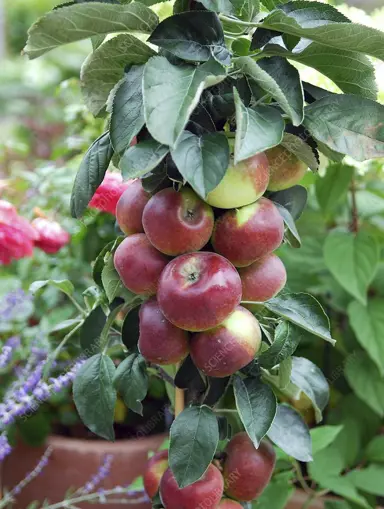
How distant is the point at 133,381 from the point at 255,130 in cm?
26

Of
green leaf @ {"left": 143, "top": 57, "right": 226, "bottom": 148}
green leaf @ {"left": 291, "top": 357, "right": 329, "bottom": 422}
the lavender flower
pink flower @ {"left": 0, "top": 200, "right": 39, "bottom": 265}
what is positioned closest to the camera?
green leaf @ {"left": 143, "top": 57, "right": 226, "bottom": 148}

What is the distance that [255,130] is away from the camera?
16.6 inches

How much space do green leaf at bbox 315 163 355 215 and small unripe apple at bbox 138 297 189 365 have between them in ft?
2.02

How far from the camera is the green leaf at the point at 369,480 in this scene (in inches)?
35.6

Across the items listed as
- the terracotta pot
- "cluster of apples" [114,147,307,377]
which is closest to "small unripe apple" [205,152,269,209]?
"cluster of apples" [114,147,307,377]

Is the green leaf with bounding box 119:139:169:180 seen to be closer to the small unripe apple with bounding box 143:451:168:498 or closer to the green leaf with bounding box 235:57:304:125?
the green leaf with bounding box 235:57:304:125

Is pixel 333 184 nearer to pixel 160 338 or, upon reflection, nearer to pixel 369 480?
pixel 369 480

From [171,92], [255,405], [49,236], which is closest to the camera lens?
[171,92]

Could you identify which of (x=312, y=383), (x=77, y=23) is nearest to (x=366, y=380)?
(x=312, y=383)

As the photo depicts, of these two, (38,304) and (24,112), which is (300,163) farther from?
(24,112)

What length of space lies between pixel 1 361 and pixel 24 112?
4.17 m

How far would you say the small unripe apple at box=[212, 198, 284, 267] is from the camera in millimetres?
479

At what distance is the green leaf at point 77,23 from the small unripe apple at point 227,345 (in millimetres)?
229

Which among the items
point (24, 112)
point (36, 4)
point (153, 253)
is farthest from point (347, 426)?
point (36, 4)
